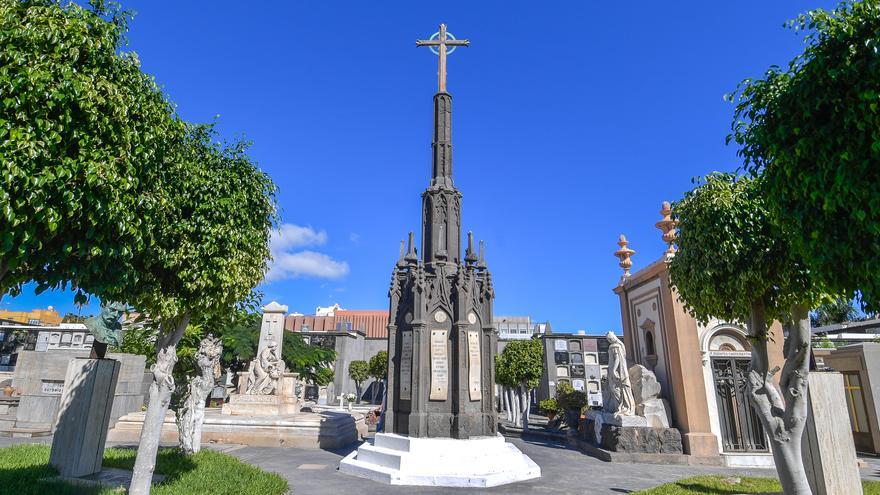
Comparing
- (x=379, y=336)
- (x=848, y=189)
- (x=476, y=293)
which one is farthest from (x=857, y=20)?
(x=379, y=336)

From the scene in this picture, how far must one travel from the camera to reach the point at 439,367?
43.8 feet

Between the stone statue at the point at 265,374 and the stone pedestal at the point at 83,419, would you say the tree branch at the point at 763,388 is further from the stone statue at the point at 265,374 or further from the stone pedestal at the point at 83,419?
the stone statue at the point at 265,374

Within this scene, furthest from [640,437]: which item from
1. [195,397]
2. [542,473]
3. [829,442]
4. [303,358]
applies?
[303,358]

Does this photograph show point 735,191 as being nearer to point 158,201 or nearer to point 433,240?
point 433,240

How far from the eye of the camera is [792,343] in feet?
27.2

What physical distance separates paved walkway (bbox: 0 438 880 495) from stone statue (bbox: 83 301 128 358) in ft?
17.7

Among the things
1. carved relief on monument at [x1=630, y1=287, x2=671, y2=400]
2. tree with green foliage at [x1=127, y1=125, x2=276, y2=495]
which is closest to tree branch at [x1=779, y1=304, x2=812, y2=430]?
carved relief on monument at [x1=630, y1=287, x2=671, y2=400]

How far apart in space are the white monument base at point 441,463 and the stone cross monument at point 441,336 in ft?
1.62

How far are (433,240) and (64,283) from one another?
10.0 metres

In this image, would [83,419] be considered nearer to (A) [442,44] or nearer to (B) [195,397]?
(B) [195,397]

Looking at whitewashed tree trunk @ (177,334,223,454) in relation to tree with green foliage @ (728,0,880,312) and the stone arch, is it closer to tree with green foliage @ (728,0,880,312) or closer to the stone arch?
tree with green foliage @ (728,0,880,312)

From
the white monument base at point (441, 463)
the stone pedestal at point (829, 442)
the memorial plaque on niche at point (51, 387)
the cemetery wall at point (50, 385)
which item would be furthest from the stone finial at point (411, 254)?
the memorial plaque on niche at point (51, 387)

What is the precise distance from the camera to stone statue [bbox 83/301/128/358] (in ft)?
35.7

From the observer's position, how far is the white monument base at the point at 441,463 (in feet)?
36.2
